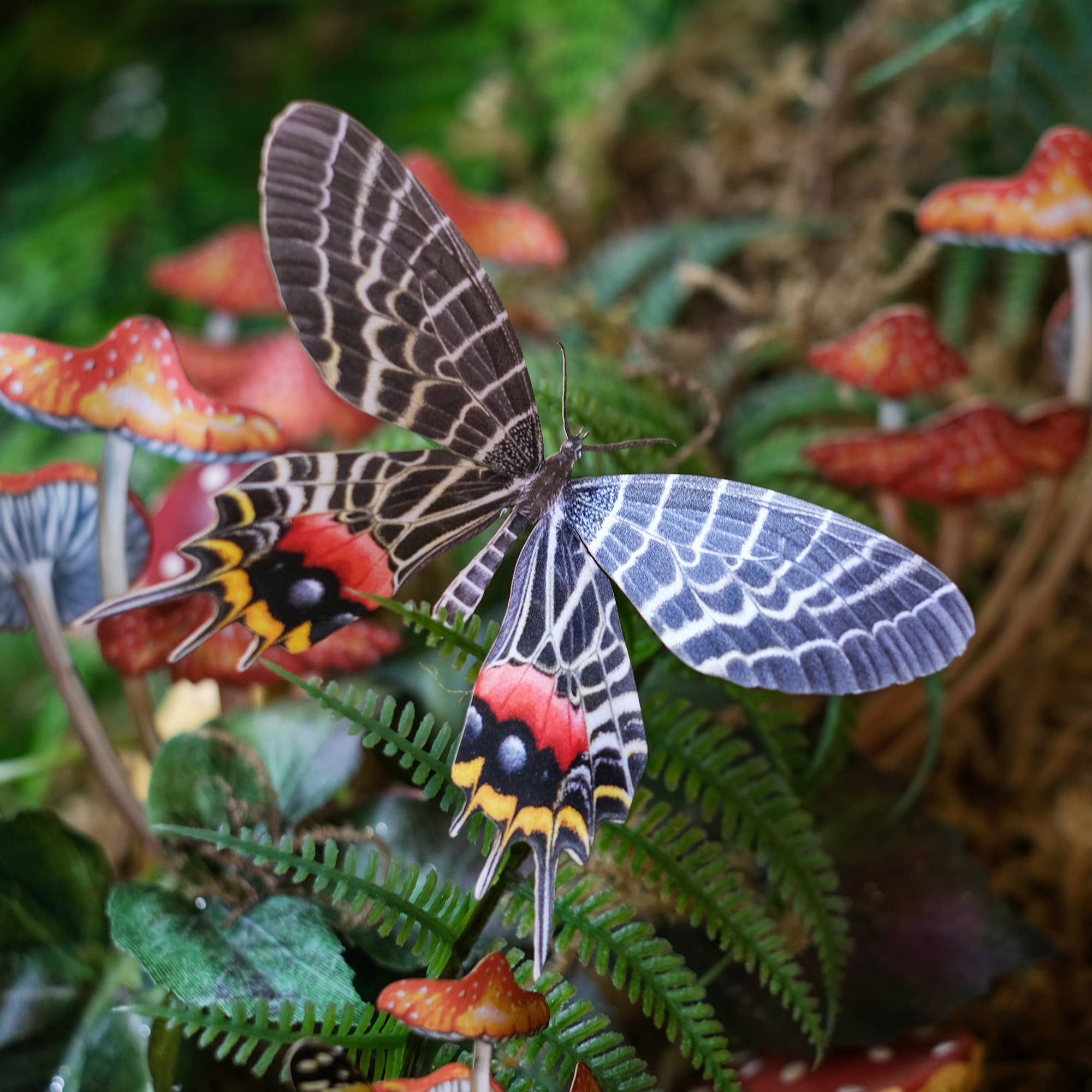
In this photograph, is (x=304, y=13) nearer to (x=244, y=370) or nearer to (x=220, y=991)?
(x=244, y=370)

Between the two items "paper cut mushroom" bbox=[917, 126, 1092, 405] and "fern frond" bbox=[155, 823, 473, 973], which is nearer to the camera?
"fern frond" bbox=[155, 823, 473, 973]

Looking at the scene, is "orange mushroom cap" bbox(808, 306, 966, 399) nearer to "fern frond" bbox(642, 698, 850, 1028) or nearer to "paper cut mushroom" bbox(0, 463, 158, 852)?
"fern frond" bbox(642, 698, 850, 1028)

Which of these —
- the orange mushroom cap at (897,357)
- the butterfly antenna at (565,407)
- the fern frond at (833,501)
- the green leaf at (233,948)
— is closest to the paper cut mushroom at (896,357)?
the orange mushroom cap at (897,357)

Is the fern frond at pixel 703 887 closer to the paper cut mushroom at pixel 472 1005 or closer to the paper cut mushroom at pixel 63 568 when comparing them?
the paper cut mushroom at pixel 472 1005

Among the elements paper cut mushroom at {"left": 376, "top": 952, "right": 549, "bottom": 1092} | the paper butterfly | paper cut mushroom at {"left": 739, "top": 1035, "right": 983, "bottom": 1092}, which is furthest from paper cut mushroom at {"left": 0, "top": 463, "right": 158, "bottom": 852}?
paper cut mushroom at {"left": 739, "top": 1035, "right": 983, "bottom": 1092}

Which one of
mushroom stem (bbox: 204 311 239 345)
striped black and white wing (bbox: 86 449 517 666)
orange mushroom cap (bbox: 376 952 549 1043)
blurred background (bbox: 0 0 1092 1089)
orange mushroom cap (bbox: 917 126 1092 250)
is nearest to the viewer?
orange mushroom cap (bbox: 376 952 549 1043)

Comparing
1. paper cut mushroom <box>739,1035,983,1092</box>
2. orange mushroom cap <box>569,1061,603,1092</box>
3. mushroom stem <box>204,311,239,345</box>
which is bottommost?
paper cut mushroom <box>739,1035,983,1092</box>
